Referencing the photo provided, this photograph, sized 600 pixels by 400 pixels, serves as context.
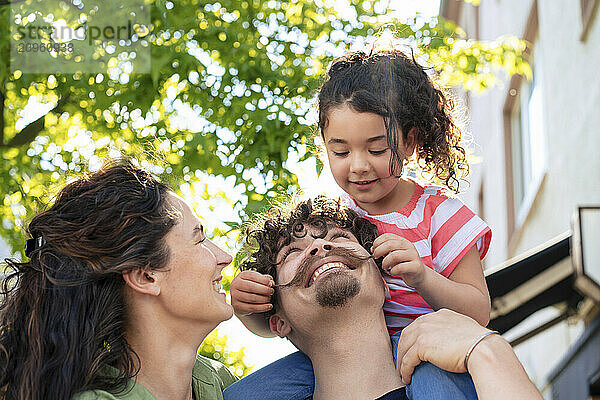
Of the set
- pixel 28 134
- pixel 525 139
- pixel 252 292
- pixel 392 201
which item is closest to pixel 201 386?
pixel 252 292

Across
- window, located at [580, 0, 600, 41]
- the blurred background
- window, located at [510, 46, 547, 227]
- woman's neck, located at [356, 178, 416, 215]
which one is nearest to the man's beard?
woman's neck, located at [356, 178, 416, 215]

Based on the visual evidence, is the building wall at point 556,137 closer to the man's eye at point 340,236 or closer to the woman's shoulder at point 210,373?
the man's eye at point 340,236

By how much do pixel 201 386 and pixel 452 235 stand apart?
3.14 ft

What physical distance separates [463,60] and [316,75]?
1.29 metres

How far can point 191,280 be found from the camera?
2.75 meters

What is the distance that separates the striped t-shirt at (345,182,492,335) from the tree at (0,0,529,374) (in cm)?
211

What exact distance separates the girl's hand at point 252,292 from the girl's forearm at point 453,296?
18.9 inches

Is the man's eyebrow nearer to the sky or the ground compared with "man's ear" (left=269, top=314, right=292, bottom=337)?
nearer to the sky

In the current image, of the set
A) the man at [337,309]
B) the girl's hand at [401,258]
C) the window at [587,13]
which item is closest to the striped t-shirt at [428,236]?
the man at [337,309]

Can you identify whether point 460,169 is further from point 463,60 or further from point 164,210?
point 463,60

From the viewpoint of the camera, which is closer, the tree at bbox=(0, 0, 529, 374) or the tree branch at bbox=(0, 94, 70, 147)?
the tree at bbox=(0, 0, 529, 374)

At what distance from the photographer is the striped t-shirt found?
10.2ft

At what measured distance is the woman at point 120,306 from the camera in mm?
2541

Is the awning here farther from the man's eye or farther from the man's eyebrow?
the man's eyebrow
